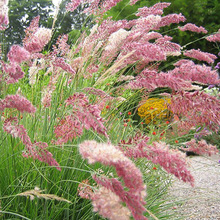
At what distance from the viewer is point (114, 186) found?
786 mm

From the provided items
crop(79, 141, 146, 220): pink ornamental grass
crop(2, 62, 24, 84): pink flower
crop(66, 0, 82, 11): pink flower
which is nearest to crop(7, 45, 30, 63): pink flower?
crop(2, 62, 24, 84): pink flower

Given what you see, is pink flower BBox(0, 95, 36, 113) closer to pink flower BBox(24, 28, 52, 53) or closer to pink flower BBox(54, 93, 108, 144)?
pink flower BBox(54, 93, 108, 144)

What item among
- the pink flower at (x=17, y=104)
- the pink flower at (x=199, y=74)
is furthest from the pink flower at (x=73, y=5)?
the pink flower at (x=17, y=104)

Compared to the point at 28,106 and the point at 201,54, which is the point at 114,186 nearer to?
the point at 28,106

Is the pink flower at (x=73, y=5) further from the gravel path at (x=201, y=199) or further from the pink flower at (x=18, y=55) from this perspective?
the gravel path at (x=201, y=199)

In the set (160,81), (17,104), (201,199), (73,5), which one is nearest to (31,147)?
(17,104)

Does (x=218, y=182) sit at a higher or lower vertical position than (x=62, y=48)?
lower

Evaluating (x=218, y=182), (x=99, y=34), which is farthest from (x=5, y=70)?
(x=218, y=182)

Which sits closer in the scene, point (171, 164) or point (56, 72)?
point (171, 164)

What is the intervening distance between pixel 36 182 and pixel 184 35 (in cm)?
683

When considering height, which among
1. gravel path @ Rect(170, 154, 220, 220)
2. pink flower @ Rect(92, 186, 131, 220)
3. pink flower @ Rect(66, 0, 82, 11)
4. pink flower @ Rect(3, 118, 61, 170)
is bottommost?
gravel path @ Rect(170, 154, 220, 220)

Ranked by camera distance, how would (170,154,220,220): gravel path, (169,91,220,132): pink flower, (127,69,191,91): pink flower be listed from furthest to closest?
(170,154,220,220): gravel path, (127,69,191,91): pink flower, (169,91,220,132): pink flower

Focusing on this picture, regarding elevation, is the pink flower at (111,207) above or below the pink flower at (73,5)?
below

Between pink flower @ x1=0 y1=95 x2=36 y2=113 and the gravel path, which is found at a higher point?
pink flower @ x1=0 y1=95 x2=36 y2=113
